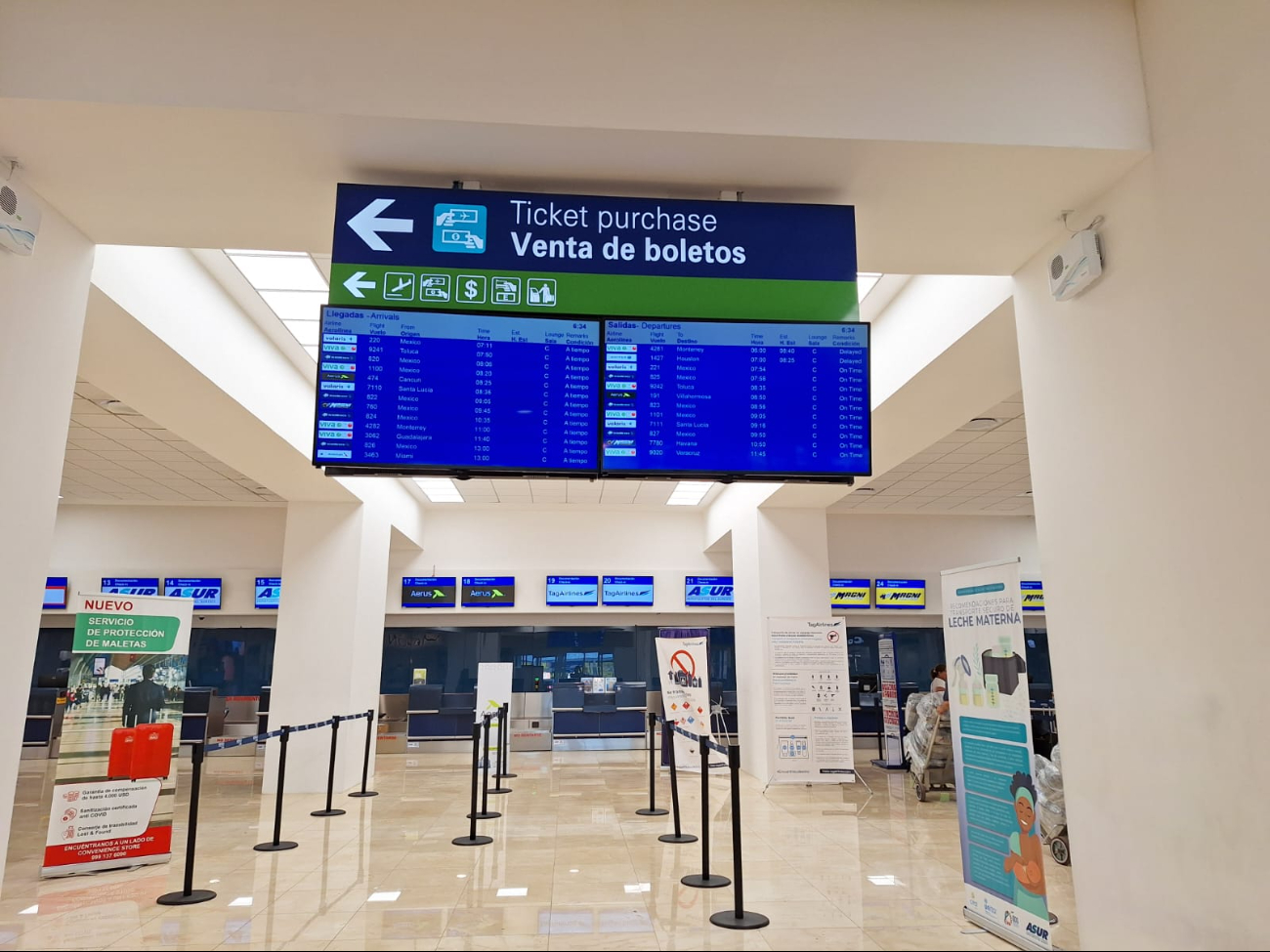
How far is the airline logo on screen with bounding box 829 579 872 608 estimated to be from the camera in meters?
13.9

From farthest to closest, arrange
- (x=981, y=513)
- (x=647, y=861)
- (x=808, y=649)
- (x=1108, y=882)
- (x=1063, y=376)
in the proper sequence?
(x=981, y=513)
(x=808, y=649)
(x=647, y=861)
(x=1063, y=376)
(x=1108, y=882)

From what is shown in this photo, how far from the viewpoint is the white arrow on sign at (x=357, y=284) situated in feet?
11.1

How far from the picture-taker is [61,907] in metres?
5.01

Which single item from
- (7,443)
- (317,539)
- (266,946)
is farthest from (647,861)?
(317,539)

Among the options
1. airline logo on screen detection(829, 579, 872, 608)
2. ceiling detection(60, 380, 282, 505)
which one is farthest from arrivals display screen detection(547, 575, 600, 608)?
ceiling detection(60, 380, 282, 505)

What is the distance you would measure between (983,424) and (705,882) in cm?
506

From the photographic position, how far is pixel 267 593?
13688mm

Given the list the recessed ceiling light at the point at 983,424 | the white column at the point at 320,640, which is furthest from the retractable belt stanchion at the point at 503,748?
the recessed ceiling light at the point at 983,424

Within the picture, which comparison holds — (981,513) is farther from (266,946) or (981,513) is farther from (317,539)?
(266,946)

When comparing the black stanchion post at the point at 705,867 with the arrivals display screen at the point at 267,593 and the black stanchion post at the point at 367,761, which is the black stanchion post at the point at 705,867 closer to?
the black stanchion post at the point at 367,761

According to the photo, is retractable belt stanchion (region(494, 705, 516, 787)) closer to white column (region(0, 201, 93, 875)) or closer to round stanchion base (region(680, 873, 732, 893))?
round stanchion base (region(680, 873, 732, 893))

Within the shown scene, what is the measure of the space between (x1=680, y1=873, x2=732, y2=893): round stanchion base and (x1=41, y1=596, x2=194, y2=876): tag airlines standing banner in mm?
3794

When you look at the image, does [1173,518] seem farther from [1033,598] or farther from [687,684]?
[1033,598]

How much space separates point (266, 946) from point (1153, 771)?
13.3 feet
